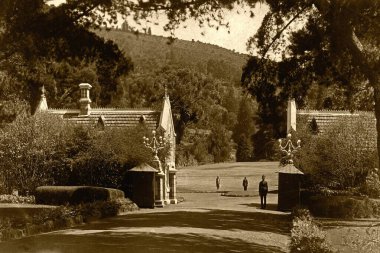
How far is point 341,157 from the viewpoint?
29.6 metres

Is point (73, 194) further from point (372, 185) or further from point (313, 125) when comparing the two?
point (313, 125)

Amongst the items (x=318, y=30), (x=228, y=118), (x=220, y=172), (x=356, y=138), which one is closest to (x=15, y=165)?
(x=356, y=138)

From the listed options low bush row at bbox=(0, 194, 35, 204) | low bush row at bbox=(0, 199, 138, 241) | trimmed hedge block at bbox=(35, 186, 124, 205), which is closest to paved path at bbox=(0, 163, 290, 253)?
low bush row at bbox=(0, 199, 138, 241)

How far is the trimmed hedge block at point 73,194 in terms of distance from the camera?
27817 millimetres

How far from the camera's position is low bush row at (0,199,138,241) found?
15722mm

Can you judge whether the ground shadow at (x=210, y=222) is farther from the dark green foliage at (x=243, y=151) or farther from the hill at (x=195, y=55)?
the hill at (x=195, y=55)

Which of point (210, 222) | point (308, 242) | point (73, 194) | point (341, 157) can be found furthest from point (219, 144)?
point (308, 242)

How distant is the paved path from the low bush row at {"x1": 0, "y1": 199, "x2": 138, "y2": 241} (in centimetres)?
59

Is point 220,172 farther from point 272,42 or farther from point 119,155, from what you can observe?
point 272,42

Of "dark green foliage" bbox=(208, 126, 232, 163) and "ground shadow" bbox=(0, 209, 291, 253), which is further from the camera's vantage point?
"dark green foliage" bbox=(208, 126, 232, 163)

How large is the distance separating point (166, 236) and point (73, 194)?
47.0 ft

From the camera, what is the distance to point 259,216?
83.5 feet

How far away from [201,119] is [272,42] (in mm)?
55215

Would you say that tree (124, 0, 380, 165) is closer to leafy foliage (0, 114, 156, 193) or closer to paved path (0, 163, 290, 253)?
paved path (0, 163, 290, 253)
